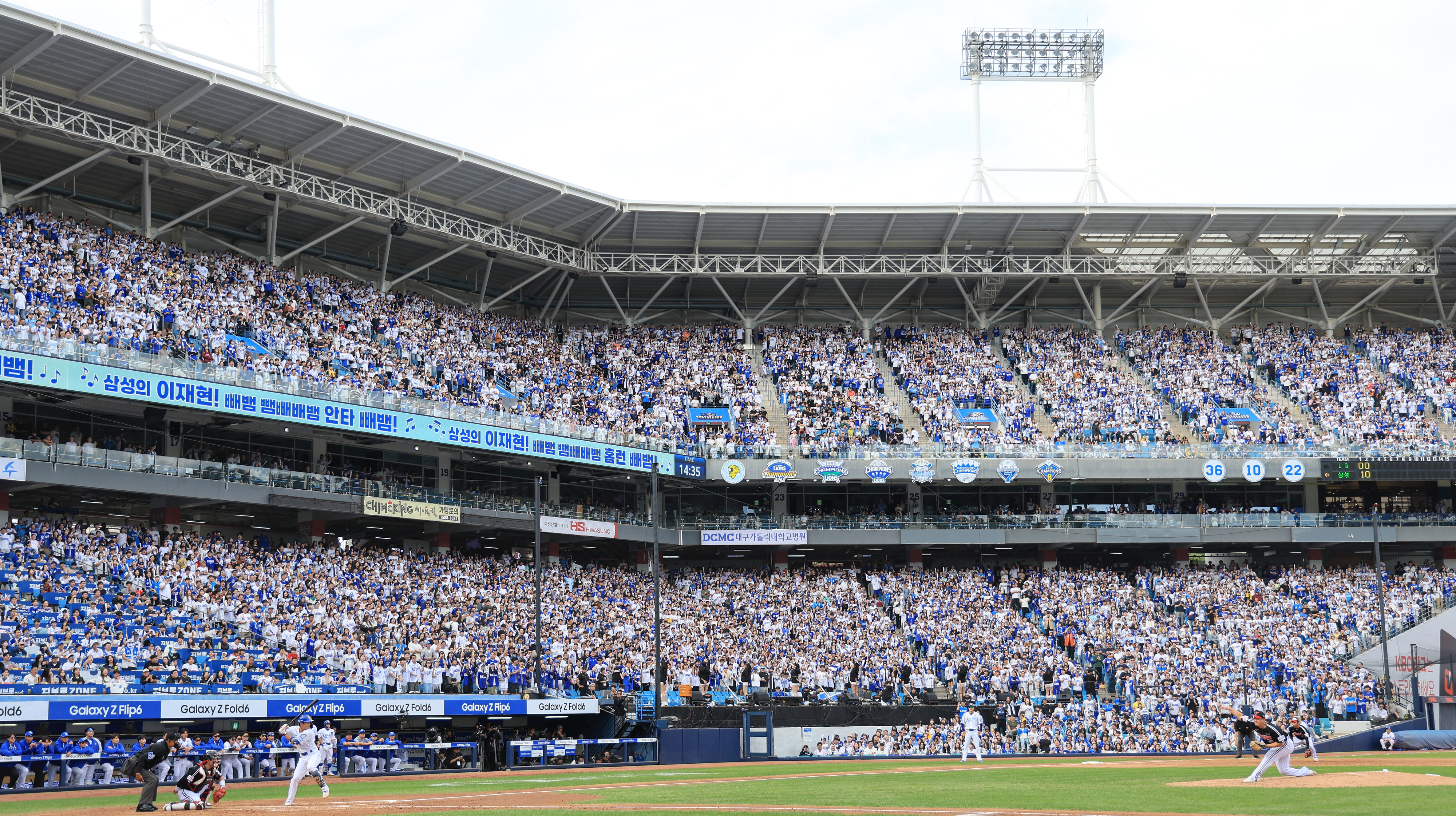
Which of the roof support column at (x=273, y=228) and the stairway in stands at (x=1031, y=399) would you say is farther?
the stairway in stands at (x=1031, y=399)

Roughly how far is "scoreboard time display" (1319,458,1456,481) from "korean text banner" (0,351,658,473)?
95.4 ft

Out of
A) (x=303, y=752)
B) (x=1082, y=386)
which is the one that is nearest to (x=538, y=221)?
(x=1082, y=386)

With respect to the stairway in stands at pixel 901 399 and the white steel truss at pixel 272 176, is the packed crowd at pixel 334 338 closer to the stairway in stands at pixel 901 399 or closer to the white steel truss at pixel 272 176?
the white steel truss at pixel 272 176

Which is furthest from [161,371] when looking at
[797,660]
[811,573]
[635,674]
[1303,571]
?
[1303,571]

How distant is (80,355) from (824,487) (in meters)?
32.3

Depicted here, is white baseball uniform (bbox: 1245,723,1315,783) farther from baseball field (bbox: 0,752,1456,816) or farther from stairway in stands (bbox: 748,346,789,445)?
stairway in stands (bbox: 748,346,789,445)

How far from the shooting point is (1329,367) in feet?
215

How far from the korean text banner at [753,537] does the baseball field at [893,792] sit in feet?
69.9

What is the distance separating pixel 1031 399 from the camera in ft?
204

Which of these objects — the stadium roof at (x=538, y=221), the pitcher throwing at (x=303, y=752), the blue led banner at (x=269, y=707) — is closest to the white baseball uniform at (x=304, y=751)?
the pitcher throwing at (x=303, y=752)

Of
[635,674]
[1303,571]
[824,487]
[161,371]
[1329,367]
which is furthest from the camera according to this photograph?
[1329,367]

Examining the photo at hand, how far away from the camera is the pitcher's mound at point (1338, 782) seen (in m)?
21.3

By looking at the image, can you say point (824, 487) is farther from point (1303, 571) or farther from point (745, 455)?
point (1303, 571)

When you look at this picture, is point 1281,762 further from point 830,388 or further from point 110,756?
point 830,388
